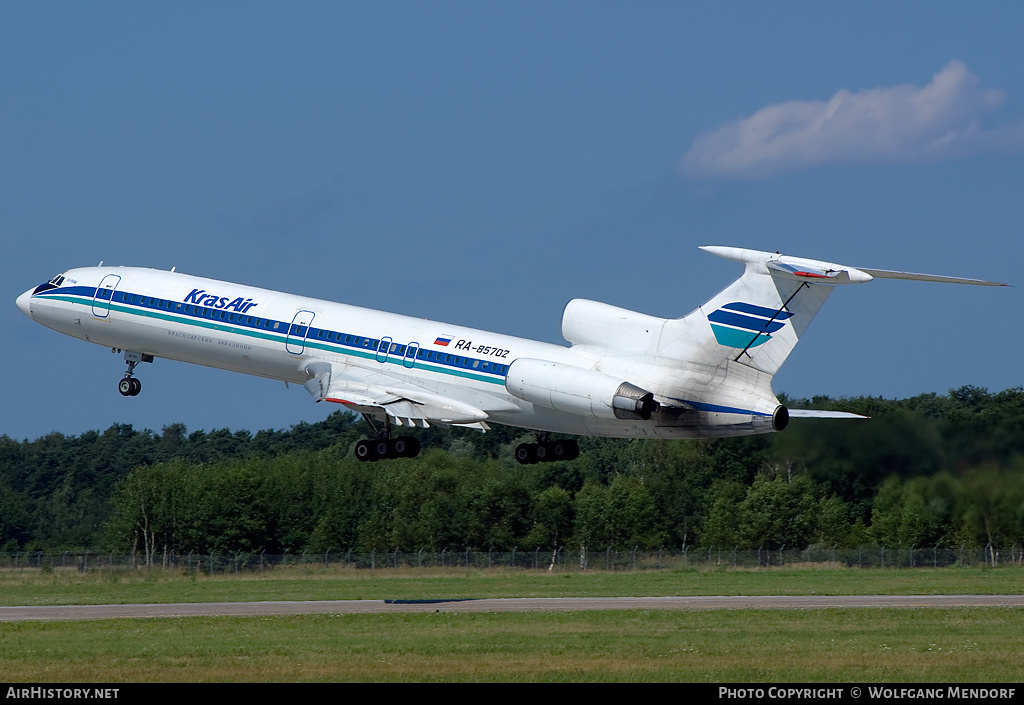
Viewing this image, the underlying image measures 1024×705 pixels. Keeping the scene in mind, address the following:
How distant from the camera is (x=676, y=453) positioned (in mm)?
79562

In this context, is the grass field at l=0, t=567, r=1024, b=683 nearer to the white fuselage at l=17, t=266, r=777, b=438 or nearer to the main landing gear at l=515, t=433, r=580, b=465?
the main landing gear at l=515, t=433, r=580, b=465

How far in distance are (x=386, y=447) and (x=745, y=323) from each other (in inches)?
486

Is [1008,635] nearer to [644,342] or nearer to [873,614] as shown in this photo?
[873,614]

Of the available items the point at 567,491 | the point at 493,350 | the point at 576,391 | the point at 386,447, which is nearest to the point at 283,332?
the point at 386,447

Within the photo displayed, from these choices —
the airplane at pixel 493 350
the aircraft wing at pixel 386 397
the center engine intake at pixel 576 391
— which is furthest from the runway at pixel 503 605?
the center engine intake at pixel 576 391

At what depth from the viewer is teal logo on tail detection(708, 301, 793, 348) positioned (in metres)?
35.5

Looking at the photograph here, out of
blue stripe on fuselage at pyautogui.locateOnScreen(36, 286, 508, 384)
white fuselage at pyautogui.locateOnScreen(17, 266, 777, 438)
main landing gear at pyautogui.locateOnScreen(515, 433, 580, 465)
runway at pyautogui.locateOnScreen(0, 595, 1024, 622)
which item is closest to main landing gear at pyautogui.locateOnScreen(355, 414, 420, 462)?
white fuselage at pyautogui.locateOnScreen(17, 266, 777, 438)

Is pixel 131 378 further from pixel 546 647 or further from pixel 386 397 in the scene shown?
pixel 546 647

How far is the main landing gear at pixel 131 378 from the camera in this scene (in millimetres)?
47844

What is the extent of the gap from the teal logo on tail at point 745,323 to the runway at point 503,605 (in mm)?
10405

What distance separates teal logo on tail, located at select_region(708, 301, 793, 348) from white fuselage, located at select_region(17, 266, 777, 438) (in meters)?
1.13

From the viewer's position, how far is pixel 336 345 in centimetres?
4272
